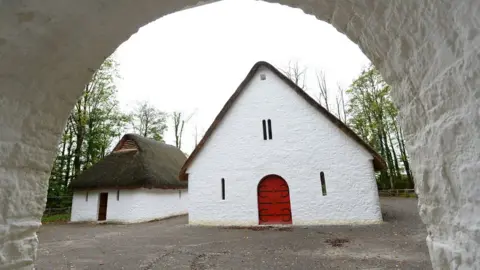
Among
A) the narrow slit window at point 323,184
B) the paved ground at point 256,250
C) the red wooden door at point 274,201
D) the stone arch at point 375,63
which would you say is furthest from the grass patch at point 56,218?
the stone arch at point 375,63

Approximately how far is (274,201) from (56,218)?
15241 millimetres

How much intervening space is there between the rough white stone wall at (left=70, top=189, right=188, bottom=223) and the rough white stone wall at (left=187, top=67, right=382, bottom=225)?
472 centimetres

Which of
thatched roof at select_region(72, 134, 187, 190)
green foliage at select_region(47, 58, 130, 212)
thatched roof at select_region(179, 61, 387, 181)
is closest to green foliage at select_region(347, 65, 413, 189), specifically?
thatched roof at select_region(179, 61, 387, 181)

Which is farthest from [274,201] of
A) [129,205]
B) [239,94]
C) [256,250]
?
[129,205]

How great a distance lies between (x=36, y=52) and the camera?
63.2 inches

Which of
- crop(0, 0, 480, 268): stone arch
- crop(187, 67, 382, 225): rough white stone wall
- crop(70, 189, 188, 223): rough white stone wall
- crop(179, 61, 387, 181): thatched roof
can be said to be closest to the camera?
crop(0, 0, 480, 268): stone arch

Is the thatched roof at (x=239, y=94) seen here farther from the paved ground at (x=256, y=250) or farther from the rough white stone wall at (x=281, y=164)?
the paved ground at (x=256, y=250)

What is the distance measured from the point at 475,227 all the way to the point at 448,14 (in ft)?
2.72

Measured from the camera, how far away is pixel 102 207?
16.2 meters

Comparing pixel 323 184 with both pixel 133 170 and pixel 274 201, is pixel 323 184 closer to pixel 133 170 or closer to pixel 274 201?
pixel 274 201

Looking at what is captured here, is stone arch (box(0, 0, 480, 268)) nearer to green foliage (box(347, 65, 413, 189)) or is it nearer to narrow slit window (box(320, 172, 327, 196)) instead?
narrow slit window (box(320, 172, 327, 196))

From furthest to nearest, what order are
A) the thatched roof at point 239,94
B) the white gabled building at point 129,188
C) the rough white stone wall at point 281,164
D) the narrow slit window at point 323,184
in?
the white gabled building at point 129,188
the thatched roof at point 239,94
the narrow slit window at point 323,184
the rough white stone wall at point 281,164

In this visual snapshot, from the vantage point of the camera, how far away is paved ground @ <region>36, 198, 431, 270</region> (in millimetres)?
5383

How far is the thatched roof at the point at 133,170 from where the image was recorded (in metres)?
15.3
